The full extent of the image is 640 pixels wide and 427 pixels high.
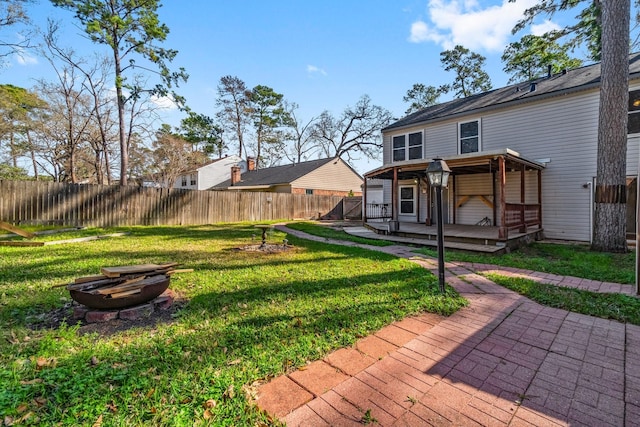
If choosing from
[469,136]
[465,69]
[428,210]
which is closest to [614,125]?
[469,136]

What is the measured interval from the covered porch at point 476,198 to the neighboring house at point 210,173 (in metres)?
22.7

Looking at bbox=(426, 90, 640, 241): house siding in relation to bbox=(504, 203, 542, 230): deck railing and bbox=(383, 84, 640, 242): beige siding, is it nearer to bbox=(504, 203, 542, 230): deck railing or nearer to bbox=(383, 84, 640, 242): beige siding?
bbox=(383, 84, 640, 242): beige siding

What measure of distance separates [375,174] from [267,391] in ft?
31.3

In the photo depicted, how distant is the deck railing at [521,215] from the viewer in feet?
24.7

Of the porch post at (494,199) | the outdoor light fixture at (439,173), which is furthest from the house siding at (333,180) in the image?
the outdoor light fixture at (439,173)

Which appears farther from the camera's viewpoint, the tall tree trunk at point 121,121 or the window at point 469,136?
the tall tree trunk at point 121,121

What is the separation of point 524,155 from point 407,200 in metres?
4.66

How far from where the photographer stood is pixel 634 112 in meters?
7.91

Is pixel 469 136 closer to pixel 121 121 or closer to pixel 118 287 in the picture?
pixel 118 287

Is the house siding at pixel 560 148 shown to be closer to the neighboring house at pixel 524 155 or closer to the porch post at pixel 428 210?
the neighboring house at pixel 524 155

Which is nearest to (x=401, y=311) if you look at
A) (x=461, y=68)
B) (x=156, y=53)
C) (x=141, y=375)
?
(x=141, y=375)

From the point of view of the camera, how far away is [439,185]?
13.3ft

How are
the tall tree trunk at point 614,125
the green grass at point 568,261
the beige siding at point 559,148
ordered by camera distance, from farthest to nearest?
the beige siding at point 559,148 → the tall tree trunk at point 614,125 → the green grass at point 568,261

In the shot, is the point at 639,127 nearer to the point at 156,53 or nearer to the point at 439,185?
the point at 439,185
